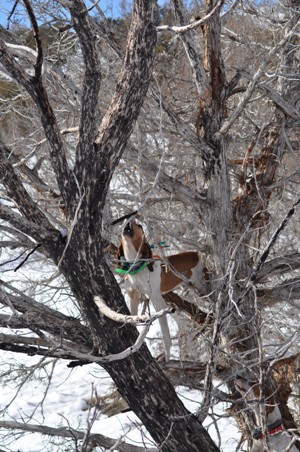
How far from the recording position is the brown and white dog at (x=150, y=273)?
6.65 metres

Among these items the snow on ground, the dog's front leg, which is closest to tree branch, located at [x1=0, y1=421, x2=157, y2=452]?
the dog's front leg

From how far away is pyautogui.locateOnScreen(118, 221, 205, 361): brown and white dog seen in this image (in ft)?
21.8

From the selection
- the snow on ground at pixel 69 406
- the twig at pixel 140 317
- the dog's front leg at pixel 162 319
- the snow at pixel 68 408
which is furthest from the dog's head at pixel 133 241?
the snow at pixel 68 408

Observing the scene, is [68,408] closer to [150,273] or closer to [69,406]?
[69,406]

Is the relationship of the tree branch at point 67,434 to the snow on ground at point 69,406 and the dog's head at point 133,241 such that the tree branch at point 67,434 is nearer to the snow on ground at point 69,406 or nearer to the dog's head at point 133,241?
the dog's head at point 133,241

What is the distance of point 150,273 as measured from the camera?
6.95 meters

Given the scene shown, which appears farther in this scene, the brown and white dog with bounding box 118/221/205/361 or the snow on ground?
the snow on ground

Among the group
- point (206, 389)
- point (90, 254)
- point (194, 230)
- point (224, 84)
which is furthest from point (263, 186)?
point (194, 230)

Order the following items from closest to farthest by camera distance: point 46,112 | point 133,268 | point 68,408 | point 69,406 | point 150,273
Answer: point 46,112 < point 133,268 < point 150,273 < point 68,408 < point 69,406

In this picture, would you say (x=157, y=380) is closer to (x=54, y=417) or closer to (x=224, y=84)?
(x=224, y=84)

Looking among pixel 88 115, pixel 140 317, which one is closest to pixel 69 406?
pixel 88 115

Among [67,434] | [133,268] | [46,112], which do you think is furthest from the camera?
[133,268]

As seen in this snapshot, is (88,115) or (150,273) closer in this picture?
(88,115)

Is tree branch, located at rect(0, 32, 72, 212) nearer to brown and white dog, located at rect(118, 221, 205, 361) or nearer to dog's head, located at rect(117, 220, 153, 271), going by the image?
brown and white dog, located at rect(118, 221, 205, 361)
